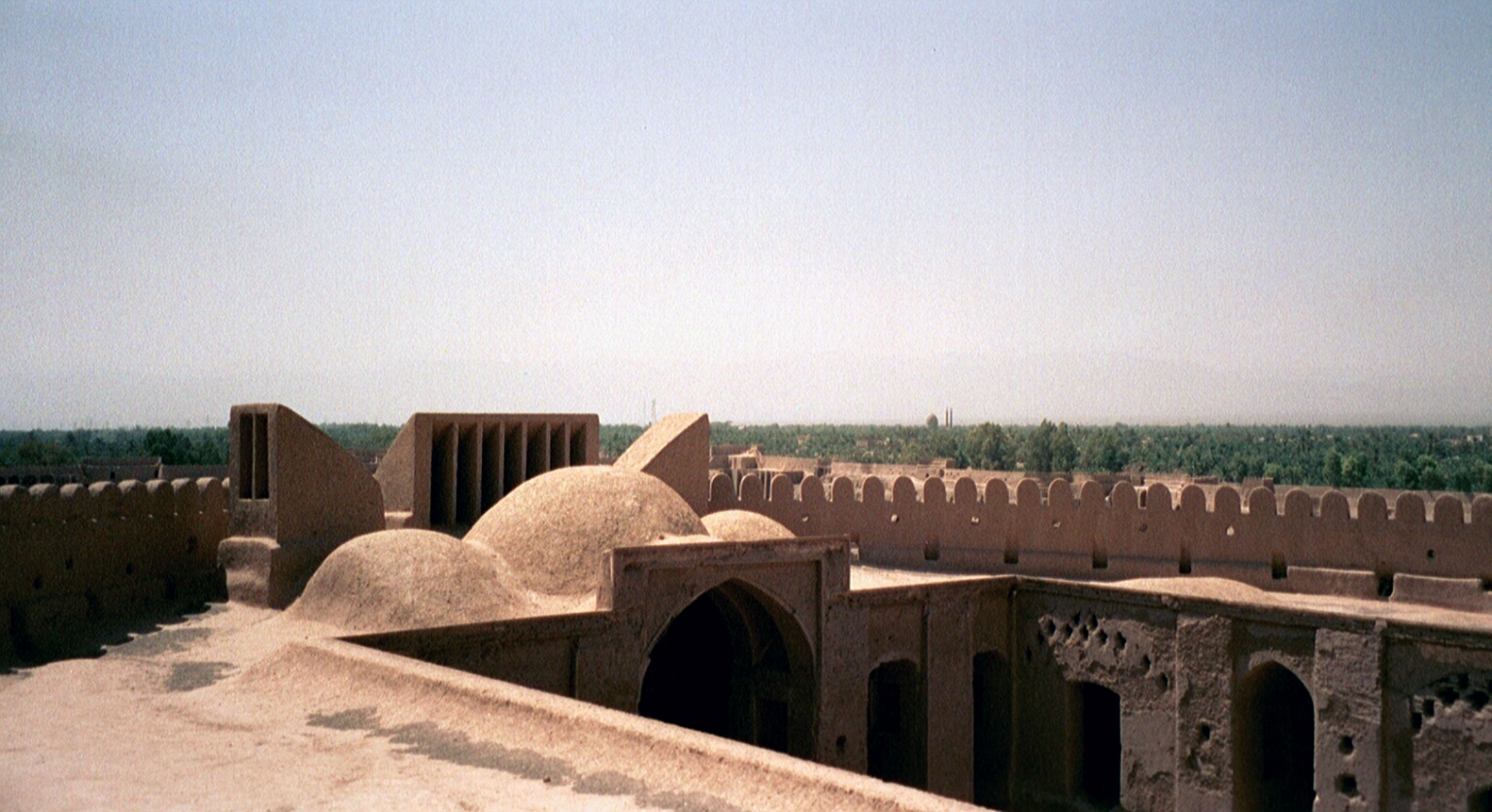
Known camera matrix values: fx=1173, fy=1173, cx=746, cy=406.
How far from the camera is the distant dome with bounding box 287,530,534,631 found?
44.1 feet

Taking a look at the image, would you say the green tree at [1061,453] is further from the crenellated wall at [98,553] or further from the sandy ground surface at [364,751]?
the sandy ground surface at [364,751]

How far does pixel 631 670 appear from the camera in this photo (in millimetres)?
13812

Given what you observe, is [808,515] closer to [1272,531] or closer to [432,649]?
[1272,531]

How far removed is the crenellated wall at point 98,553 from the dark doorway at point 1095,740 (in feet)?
40.8

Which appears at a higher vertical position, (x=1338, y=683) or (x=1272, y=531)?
(x=1272, y=531)

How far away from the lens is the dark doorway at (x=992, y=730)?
682 inches

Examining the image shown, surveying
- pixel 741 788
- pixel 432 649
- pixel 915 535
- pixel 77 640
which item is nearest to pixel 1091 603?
pixel 915 535

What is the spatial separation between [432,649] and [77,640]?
17.8ft

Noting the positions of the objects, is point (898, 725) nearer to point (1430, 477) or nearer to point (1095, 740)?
point (1095, 740)

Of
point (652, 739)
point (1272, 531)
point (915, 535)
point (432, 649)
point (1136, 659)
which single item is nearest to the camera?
point (652, 739)

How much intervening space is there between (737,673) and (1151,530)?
7.31 m

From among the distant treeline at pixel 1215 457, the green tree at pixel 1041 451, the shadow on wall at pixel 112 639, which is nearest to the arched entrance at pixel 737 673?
the shadow on wall at pixel 112 639

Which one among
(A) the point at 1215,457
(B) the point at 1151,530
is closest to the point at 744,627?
(B) the point at 1151,530

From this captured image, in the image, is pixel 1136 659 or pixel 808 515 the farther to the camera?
pixel 808 515
